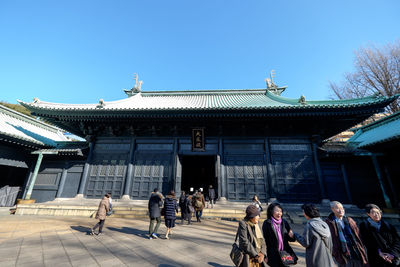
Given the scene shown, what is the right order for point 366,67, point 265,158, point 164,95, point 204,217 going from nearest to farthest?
1. point 204,217
2. point 265,158
3. point 366,67
4. point 164,95

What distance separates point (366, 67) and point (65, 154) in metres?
27.5

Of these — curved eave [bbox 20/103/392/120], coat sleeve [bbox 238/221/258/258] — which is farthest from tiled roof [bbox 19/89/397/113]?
coat sleeve [bbox 238/221/258/258]

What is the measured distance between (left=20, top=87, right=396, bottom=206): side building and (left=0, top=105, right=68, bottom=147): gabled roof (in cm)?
191

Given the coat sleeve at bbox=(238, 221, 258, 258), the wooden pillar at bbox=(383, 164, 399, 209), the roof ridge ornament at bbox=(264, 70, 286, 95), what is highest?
the roof ridge ornament at bbox=(264, 70, 286, 95)

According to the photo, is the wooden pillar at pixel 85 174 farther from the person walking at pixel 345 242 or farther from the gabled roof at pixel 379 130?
the gabled roof at pixel 379 130

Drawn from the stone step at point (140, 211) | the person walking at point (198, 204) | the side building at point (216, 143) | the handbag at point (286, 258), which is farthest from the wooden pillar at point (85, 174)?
the handbag at point (286, 258)

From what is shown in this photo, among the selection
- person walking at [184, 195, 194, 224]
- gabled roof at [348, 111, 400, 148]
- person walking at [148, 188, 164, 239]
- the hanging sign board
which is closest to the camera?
person walking at [148, 188, 164, 239]

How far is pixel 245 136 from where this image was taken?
11.0 meters

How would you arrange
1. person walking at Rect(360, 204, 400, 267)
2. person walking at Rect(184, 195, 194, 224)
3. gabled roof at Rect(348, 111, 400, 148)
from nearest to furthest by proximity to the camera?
person walking at Rect(360, 204, 400, 267) → person walking at Rect(184, 195, 194, 224) → gabled roof at Rect(348, 111, 400, 148)

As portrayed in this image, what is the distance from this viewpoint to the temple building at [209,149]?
971cm

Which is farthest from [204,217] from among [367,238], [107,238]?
[367,238]

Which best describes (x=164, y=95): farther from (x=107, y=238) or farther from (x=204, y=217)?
(x=107, y=238)

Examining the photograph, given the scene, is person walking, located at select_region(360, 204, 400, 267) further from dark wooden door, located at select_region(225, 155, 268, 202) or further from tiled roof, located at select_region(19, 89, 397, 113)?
dark wooden door, located at select_region(225, 155, 268, 202)

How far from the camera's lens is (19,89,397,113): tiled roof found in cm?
929
